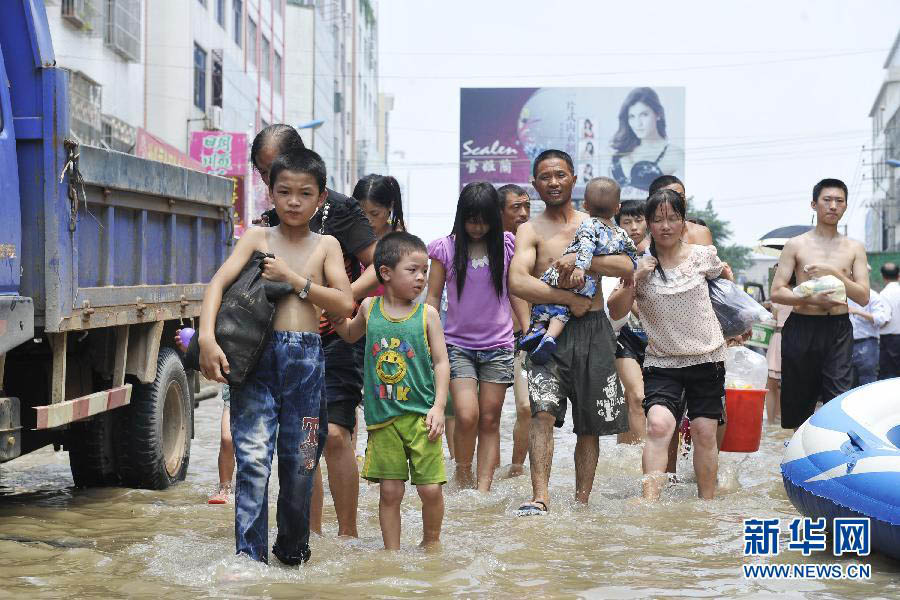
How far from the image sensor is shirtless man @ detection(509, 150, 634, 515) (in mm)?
6691

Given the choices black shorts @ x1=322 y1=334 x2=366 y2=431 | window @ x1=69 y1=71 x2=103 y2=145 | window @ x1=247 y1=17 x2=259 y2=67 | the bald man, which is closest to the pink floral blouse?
black shorts @ x1=322 y1=334 x2=366 y2=431

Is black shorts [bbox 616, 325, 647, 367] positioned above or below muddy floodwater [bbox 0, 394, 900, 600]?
above

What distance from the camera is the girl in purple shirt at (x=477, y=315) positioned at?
7.43 m

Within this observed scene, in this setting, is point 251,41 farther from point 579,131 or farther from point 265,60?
point 579,131

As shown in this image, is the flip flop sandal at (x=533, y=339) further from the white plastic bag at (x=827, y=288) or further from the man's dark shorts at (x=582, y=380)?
the white plastic bag at (x=827, y=288)

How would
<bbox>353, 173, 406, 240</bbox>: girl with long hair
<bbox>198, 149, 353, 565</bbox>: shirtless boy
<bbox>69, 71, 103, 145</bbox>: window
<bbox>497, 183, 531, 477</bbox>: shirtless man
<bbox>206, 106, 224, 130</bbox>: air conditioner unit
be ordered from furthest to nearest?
<bbox>206, 106, 224, 130</bbox>: air conditioner unit < <bbox>69, 71, 103, 145</bbox>: window < <bbox>497, 183, 531, 477</bbox>: shirtless man < <bbox>353, 173, 406, 240</bbox>: girl with long hair < <bbox>198, 149, 353, 565</bbox>: shirtless boy

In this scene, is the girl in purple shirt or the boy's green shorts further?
the girl in purple shirt

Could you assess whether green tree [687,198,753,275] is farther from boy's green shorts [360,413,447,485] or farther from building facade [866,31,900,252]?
boy's green shorts [360,413,447,485]

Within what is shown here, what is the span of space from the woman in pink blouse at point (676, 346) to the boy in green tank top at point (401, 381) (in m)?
1.94

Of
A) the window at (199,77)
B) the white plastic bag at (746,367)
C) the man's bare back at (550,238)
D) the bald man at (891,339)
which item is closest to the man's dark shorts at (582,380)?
the man's bare back at (550,238)

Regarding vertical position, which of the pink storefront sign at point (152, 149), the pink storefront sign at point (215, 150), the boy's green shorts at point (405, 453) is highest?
the pink storefront sign at point (215, 150)

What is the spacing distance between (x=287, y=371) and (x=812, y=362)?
4368 mm

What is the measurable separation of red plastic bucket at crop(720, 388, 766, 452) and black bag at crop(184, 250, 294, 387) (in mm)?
3737

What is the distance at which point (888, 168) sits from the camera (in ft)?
237
